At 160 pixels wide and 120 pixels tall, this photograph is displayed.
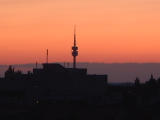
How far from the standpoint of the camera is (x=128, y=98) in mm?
74188

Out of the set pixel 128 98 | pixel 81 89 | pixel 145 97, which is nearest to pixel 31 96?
pixel 81 89

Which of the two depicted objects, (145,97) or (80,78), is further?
(80,78)

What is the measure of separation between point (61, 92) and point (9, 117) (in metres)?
65.8

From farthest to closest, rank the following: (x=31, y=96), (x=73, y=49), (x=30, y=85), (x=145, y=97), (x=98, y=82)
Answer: (x=73, y=49) → (x=98, y=82) → (x=30, y=85) → (x=31, y=96) → (x=145, y=97)

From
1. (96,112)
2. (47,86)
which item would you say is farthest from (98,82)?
(96,112)

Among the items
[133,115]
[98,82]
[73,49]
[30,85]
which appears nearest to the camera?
[133,115]

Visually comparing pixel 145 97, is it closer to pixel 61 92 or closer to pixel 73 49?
pixel 61 92

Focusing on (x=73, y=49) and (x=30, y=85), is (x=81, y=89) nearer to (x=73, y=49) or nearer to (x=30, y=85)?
(x=30, y=85)

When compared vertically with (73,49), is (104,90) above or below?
below

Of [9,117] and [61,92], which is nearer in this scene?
[9,117]

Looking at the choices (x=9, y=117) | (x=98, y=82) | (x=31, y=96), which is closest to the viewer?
(x=9, y=117)

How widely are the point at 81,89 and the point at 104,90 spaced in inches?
252

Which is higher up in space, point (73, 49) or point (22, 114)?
point (73, 49)

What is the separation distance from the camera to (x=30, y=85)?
5600 inches
